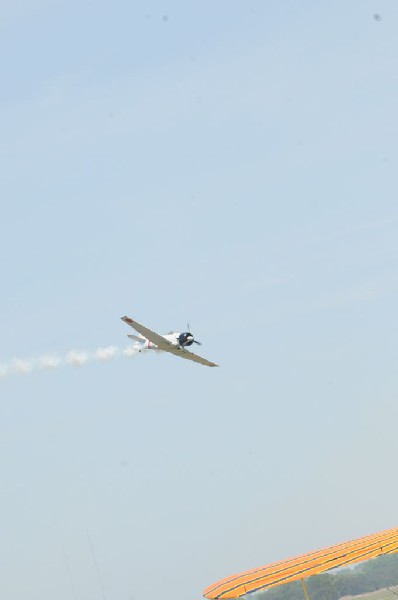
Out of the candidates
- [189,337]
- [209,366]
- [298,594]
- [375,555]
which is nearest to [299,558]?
[298,594]

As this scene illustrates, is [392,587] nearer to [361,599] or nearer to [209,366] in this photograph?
[361,599]

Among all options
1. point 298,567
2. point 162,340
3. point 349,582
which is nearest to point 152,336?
point 162,340

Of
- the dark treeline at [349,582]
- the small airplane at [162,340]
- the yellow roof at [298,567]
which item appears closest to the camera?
the yellow roof at [298,567]

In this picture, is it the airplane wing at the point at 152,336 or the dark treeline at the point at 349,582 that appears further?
the airplane wing at the point at 152,336

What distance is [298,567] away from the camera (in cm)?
4403

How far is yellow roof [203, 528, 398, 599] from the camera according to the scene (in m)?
42.1

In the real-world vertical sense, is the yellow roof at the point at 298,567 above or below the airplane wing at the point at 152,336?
below

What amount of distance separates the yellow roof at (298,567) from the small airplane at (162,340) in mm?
59650

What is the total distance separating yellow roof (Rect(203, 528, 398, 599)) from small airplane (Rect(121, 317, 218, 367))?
59650 mm

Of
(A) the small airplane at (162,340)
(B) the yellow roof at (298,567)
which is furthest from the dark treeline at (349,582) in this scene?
(A) the small airplane at (162,340)

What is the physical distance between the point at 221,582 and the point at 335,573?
5.03 metres

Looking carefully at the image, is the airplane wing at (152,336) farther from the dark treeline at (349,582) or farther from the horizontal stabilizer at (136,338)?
the dark treeline at (349,582)

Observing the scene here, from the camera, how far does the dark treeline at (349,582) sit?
46125 millimetres

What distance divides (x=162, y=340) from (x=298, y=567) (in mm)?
66515
